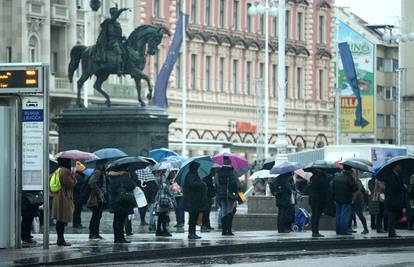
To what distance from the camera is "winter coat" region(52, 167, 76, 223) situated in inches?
1217

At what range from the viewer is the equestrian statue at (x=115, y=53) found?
174ft

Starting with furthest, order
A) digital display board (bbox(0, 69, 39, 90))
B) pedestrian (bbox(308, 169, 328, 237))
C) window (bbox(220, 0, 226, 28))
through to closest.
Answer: window (bbox(220, 0, 226, 28))
pedestrian (bbox(308, 169, 328, 237))
digital display board (bbox(0, 69, 39, 90))

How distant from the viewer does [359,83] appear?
9038cm

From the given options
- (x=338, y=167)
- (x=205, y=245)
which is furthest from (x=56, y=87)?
(x=205, y=245)

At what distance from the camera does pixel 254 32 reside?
99.1 meters

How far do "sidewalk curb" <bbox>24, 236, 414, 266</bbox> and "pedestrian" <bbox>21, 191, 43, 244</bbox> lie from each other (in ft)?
7.74

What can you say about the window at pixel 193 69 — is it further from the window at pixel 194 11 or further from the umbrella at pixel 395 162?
the umbrella at pixel 395 162

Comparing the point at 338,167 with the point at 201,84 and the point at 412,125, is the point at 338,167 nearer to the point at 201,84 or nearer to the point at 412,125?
the point at 201,84

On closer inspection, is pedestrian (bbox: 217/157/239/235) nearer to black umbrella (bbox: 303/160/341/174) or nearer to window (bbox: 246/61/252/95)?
black umbrella (bbox: 303/160/341/174)

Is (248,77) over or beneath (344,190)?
over

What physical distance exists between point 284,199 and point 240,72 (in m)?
60.7

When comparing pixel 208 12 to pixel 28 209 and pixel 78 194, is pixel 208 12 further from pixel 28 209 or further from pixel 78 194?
pixel 28 209

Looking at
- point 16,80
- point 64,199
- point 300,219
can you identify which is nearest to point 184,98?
point 300,219

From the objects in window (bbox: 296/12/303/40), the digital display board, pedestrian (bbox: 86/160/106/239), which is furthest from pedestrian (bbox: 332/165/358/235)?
window (bbox: 296/12/303/40)
